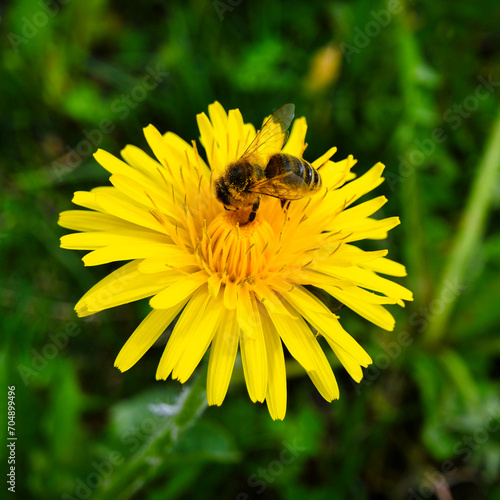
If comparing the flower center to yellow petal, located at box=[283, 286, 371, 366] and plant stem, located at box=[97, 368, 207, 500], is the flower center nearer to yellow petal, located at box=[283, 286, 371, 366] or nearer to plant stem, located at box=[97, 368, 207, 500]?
yellow petal, located at box=[283, 286, 371, 366]

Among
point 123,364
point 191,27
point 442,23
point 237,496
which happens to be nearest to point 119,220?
point 123,364

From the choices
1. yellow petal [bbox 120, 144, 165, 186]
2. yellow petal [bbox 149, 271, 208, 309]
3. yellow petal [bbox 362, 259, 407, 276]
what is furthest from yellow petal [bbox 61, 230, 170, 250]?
yellow petal [bbox 362, 259, 407, 276]

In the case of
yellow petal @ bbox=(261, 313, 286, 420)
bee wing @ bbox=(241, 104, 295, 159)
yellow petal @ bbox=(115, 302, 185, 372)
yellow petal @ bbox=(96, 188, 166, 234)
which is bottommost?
yellow petal @ bbox=(261, 313, 286, 420)

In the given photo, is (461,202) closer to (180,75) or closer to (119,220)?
(180,75)

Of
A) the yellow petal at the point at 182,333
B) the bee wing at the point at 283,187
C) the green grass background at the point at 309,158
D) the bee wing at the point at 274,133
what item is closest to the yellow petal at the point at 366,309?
the bee wing at the point at 283,187

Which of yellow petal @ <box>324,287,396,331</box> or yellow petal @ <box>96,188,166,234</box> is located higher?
yellow petal @ <box>96,188,166,234</box>

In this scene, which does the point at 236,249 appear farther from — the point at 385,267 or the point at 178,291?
the point at 385,267

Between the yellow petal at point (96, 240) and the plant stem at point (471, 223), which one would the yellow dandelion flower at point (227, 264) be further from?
the plant stem at point (471, 223)
